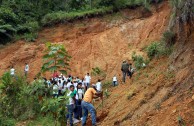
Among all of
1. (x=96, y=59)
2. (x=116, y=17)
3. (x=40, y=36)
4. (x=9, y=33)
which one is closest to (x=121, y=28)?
(x=116, y=17)

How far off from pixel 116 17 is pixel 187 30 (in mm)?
15297

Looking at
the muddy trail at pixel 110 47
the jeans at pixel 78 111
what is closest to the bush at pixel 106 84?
the muddy trail at pixel 110 47

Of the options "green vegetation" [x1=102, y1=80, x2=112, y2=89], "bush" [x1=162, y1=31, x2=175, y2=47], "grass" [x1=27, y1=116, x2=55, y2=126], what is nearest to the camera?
"grass" [x1=27, y1=116, x2=55, y2=126]

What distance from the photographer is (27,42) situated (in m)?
27.3

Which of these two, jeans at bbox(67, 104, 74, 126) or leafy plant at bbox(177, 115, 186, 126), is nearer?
leafy plant at bbox(177, 115, 186, 126)

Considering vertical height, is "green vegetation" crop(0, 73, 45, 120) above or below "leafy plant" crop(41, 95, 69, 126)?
below

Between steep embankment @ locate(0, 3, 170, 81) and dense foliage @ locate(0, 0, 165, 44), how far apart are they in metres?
0.56

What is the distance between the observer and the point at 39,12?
29578 mm

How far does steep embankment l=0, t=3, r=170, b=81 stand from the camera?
80.8 feet

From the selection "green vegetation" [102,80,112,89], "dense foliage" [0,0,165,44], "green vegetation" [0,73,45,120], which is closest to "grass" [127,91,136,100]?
"green vegetation" [0,73,45,120]

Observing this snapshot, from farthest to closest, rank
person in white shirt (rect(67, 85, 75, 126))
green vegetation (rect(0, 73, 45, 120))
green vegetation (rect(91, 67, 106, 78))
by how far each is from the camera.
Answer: green vegetation (rect(91, 67, 106, 78)), green vegetation (rect(0, 73, 45, 120)), person in white shirt (rect(67, 85, 75, 126))

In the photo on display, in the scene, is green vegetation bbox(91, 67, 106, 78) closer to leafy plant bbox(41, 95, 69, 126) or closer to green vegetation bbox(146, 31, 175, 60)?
green vegetation bbox(146, 31, 175, 60)

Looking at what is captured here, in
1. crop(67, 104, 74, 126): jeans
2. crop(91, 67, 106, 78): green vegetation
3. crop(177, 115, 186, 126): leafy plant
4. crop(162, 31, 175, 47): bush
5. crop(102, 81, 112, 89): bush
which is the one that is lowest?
crop(91, 67, 106, 78): green vegetation

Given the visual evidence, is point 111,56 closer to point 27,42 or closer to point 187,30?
point 27,42
